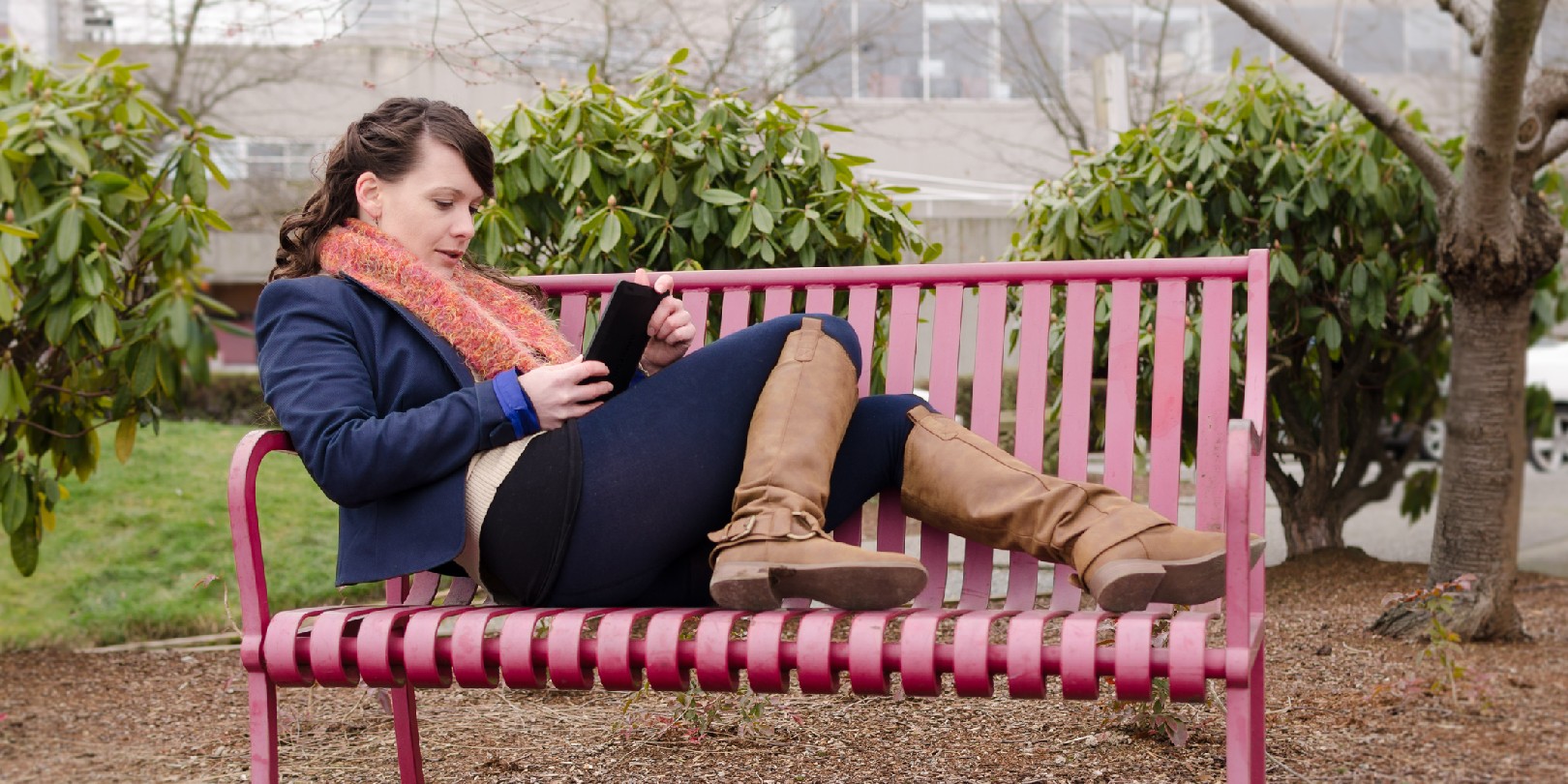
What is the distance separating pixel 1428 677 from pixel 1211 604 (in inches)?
61.7

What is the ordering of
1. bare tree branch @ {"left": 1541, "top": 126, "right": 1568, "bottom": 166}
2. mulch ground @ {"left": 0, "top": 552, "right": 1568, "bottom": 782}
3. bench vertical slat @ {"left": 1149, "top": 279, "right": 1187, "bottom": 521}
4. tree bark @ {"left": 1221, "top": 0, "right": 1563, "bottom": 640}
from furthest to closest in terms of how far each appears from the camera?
bare tree branch @ {"left": 1541, "top": 126, "right": 1568, "bottom": 166}, tree bark @ {"left": 1221, "top": 0, "right": 1563, "bottom": 640}, mulch ground @ {"left": 0, "top": 552, "right": 1568, "bottom": 782}, bench vertical slat @ {"left": 1149, "top": 279, "right": 1187, "bottom": 521}

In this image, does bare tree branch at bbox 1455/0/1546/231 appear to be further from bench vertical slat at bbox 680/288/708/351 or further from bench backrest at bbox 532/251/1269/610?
bench vertical slat at bbox 680/288/708/351

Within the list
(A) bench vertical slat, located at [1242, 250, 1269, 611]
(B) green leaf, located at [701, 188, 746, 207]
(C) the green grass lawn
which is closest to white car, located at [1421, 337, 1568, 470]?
(C) the green grass lawn

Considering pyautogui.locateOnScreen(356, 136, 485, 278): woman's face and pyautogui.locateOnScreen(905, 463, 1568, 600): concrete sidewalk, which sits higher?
pyautogui.locateOnScreen(356, 136, 485, 278): woman's face

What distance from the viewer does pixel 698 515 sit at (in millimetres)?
2367

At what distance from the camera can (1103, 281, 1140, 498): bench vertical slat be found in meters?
2.72

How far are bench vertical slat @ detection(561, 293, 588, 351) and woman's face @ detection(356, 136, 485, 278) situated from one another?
59cm

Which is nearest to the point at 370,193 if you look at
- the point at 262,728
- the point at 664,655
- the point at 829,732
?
the point at 262,728

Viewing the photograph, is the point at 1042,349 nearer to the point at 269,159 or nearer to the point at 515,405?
the point at 515,405

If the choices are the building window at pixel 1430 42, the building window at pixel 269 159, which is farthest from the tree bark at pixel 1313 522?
the building window at pixel 1430 42

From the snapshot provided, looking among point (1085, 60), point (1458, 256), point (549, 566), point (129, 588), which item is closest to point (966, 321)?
point (1458, 256)

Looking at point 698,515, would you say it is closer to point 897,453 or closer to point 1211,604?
point 897,453

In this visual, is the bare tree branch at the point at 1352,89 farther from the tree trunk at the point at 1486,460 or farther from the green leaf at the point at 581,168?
the green leaf at the point at 581,168

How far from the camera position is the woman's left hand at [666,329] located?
266 cm
